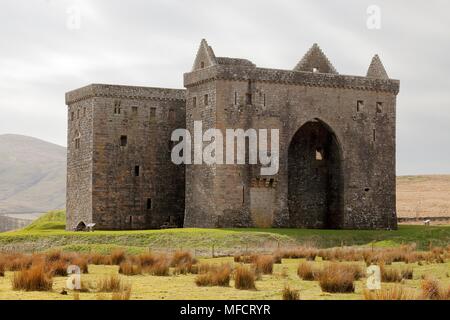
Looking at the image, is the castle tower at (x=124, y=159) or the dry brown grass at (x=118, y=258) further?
the castle tower at (x=124, y=159)

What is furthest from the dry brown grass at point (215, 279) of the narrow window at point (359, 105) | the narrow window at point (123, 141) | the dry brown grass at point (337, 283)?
the narrow window at point (123, 141)

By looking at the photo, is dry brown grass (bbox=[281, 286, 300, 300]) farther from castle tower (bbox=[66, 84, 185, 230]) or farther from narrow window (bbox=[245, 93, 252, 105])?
castle tower (bbox=[66, 84, 185, 230])

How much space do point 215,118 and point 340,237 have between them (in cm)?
827

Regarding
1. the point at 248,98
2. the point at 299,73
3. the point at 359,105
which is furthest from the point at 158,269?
the point at 359,105

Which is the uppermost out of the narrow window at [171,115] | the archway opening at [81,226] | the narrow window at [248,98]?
the narrow window at [248,98]

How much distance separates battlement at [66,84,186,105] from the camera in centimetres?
5341

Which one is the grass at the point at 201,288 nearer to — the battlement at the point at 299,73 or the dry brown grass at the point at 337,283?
the dry brown grass at the point at 337,283

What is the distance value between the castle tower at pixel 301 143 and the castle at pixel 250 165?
5cm

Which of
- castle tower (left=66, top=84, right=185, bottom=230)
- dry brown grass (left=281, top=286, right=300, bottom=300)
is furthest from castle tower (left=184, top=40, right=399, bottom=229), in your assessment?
dry brown grass (left=281, top=286, right=300, bottom=300)

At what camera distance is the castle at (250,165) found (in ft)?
162

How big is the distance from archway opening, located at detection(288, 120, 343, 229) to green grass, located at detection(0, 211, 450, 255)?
522 centimetres

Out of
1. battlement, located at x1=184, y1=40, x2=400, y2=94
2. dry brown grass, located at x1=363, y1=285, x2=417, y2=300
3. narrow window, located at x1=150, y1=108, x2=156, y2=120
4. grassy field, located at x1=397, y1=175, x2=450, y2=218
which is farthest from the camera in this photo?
grassy field, located at x1=397, y1=175, x2=450, y2=218

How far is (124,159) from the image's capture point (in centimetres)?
5400
